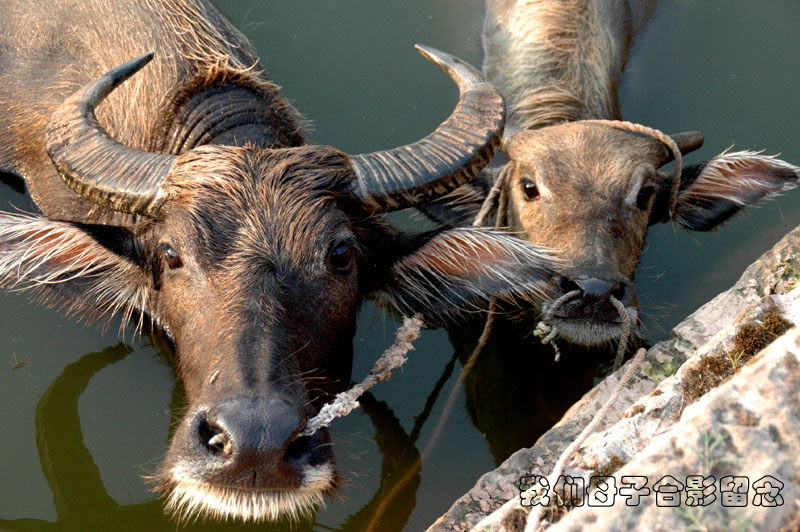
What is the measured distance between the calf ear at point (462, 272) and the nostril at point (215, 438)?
3.98 ft

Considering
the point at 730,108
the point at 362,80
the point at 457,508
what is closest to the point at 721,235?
the point at 730,108

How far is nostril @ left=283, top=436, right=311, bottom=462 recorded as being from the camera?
253 cm

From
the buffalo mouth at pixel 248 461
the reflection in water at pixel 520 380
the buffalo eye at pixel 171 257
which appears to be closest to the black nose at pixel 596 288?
the reflection in water at pixel 520 380

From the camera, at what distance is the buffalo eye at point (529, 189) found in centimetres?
418

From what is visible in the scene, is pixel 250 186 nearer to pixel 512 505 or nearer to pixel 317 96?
pixel 512 505

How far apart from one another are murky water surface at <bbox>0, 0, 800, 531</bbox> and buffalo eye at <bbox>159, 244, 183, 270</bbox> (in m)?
1.30

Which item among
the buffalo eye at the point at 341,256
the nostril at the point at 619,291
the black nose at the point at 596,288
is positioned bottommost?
the nostril at the point at 619,291

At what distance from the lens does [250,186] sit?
293 centimetres

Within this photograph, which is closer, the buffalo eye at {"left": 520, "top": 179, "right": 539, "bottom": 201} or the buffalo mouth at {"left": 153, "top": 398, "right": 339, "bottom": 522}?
the buffalo mouth at {"left": 153, "top": 398, "right": 339, "bottom": 522}

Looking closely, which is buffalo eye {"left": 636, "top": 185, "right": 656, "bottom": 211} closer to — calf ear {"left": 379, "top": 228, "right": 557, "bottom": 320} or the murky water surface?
the murky water surface

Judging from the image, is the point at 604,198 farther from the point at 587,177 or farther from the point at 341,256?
the point at 341,256

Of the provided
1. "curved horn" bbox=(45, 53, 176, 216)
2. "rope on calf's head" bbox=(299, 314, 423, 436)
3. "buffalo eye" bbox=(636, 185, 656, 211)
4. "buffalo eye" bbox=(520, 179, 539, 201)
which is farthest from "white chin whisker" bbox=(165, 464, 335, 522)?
"buffalo eye" bbox=(636, 185, 656, 211)

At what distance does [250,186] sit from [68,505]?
1.99 meters

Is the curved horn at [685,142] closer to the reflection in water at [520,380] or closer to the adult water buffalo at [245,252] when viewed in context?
the reflection in water at [520,380]
